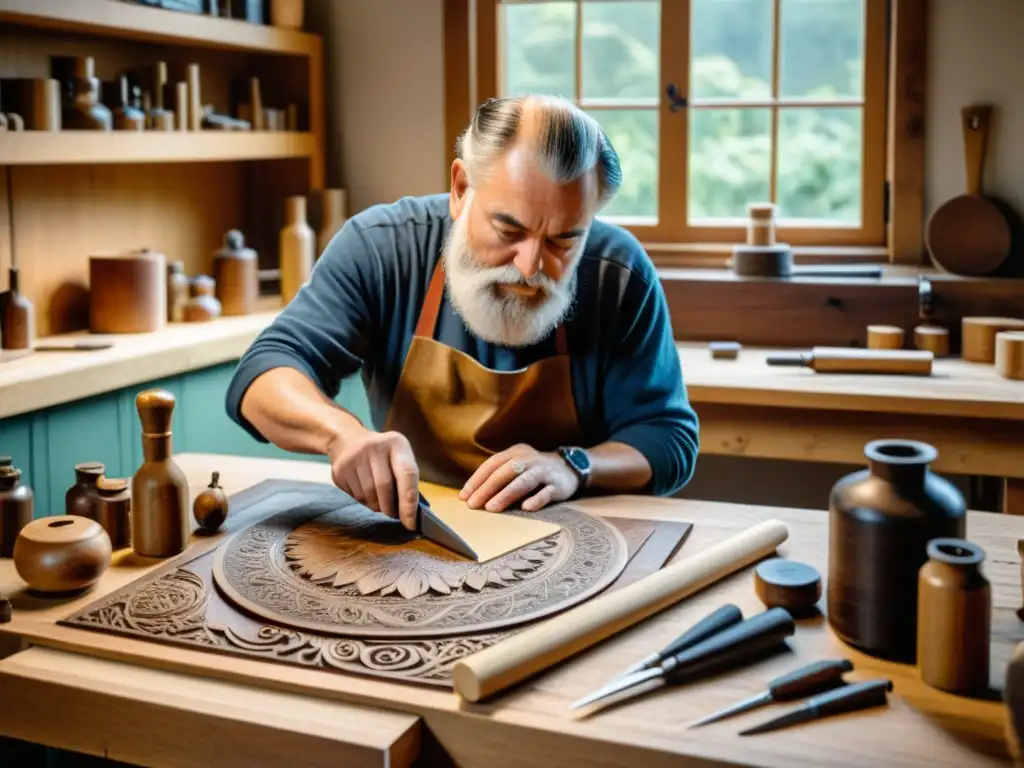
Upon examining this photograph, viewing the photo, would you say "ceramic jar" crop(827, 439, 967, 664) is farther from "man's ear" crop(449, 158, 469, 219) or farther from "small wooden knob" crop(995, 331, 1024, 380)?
"small wooden knob" crop(995, 331, 1024, 380)

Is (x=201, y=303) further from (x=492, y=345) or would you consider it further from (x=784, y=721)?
(x=784, y=721)

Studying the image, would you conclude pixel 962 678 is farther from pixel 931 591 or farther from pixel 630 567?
pixel 630 567

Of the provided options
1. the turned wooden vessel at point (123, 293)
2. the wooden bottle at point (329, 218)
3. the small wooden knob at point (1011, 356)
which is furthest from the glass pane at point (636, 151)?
the turned wooden vessel at point (123, 293)

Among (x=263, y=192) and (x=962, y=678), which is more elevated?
(x=263, y=192)

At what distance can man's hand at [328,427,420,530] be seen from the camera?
1692 millimetres

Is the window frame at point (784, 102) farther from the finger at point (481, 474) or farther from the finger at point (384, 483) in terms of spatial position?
the finger at point (384, 483)

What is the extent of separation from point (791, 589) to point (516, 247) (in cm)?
80

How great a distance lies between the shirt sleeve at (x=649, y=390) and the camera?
2143mm

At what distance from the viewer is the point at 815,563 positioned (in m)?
1.63

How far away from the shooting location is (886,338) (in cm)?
331

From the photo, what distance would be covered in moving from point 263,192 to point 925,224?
2.26 metres

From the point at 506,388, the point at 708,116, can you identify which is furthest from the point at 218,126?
the point at 506,388

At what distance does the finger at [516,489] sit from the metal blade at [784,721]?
2.37ft

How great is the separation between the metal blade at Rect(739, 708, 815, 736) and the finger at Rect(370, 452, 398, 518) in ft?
2.36
